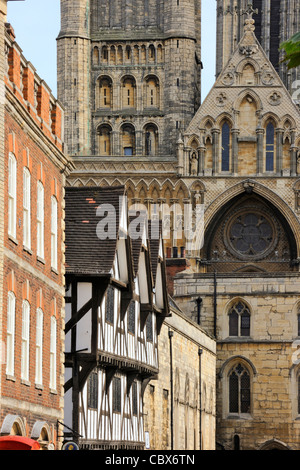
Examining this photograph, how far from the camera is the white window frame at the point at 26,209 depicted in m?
31.9

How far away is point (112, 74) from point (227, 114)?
16.2 metres

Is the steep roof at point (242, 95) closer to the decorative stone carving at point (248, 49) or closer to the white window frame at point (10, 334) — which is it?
the decorative stone carving at point (248, 49)

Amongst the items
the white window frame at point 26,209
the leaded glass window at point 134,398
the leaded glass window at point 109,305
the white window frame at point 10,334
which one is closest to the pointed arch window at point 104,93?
the leaded glass window at point 134,398

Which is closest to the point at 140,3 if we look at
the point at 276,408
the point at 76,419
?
the point at 276,408

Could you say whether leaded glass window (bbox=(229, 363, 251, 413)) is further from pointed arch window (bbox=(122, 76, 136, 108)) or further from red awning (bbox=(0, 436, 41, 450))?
red awning (bbox=(0, 436, 41, 450))

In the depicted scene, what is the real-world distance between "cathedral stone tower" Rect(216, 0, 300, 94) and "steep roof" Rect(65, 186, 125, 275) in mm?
70390

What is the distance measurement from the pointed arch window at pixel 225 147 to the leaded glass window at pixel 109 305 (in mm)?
51455

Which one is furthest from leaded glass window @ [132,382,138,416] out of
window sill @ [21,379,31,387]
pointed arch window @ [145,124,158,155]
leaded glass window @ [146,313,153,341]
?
pointed arch window @ [145,124,158,155]

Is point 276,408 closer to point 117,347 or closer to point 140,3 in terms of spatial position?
point 117,347

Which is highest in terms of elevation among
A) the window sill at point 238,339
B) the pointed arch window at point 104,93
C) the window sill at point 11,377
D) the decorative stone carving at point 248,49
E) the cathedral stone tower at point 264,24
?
the cathedral stone tower at point 264,24

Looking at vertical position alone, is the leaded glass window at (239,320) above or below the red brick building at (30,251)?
above

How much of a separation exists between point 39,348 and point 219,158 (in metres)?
60.6

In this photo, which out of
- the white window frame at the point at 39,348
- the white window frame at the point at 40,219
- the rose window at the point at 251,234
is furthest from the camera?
the rose window at the point at 251,234

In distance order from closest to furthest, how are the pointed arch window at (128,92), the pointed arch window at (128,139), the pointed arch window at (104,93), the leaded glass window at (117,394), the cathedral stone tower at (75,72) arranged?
1. the leaded glass window at (117,394)
2. the cathedral stone tower at (75,72)
3. the pointed arch window at (128,139)
4. the pointed arch window at (128,92)
5. the pointed arch window at (104,93)
